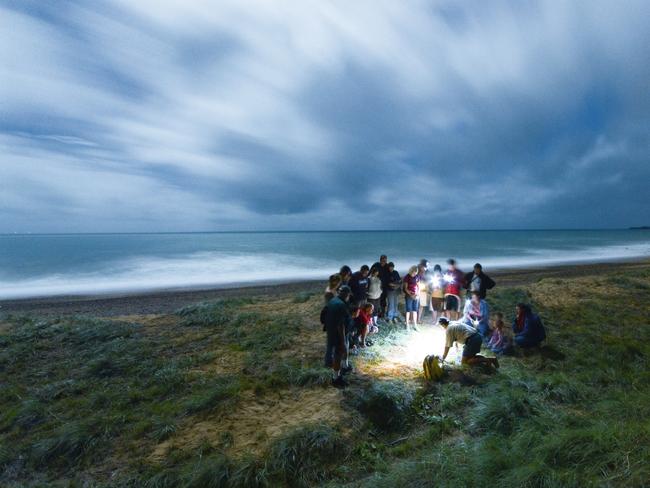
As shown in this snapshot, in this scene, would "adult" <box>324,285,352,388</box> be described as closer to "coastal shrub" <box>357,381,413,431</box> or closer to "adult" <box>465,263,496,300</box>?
"coastal shrub" <box>357,381,413,431</box>

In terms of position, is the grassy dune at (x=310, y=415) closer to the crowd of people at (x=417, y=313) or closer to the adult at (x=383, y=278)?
the crowd of people at (x=417, y=313)

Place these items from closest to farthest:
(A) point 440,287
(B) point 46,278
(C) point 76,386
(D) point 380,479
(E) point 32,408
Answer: (D) point 380,479, (E) point 32,408, (C) point 76,386, (A) point 440,287, (B) point 46,278

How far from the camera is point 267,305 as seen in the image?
14.4 meters

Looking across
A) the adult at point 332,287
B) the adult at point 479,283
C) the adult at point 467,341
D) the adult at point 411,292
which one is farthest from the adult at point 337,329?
the adult at point 479,283

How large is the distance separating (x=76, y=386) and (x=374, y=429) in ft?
20.4

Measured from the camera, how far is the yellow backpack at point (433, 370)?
6.50 meters

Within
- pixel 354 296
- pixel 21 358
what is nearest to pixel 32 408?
pixel 21 358

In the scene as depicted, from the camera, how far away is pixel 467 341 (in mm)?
6953

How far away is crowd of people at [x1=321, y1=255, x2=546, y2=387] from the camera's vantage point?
6.29 meters

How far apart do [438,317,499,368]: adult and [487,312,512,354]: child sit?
3.45ft

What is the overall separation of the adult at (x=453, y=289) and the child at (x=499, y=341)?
61.0 inches

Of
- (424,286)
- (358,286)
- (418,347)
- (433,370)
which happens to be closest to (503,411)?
(433,370)

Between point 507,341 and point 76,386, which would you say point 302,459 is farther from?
Result: point 507,341

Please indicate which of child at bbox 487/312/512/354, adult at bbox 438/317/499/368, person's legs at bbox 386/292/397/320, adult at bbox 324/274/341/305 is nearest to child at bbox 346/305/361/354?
adult at bbox 324/274/341/305
